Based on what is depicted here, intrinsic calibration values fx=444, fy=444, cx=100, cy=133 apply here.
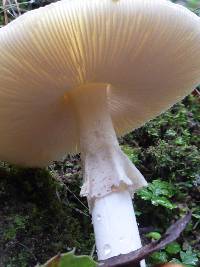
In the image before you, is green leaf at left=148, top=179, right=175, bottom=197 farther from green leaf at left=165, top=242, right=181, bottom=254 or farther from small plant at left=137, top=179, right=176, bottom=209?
green leaf at left=165, top=242, right=181, bottom=254

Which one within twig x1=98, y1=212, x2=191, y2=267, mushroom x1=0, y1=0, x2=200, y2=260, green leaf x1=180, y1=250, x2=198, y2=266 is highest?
mushroom x1=0, y1=0, x2=200, y2=260

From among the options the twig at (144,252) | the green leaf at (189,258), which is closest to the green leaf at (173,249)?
the green leaf at (189,258)

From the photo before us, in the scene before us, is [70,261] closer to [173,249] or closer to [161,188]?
[173,249]

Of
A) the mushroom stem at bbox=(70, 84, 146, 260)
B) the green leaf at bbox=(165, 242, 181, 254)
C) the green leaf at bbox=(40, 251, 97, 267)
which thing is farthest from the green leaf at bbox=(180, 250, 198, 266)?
the green leaf at bbox=(40, 251, 97, 267)

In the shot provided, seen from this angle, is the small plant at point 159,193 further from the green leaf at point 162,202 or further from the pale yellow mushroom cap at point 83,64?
the pale yellow mushroom cap at point 83,64

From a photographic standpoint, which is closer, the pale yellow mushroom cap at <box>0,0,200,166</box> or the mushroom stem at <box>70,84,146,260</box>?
the pale yellow mushroom cap at <box>0,0,200,166</box>

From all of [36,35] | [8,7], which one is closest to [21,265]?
[36,35]

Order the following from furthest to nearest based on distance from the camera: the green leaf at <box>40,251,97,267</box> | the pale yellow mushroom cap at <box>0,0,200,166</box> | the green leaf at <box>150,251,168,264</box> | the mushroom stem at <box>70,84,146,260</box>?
the green leaf at <box>150,251,168,264</box>
the mushroom stem at <box>70,84,146,260</box>
the pale yellow mushroom cap at <box>0,0,200,166</box>
the green leaf at <box>40,251,97,267</box>
